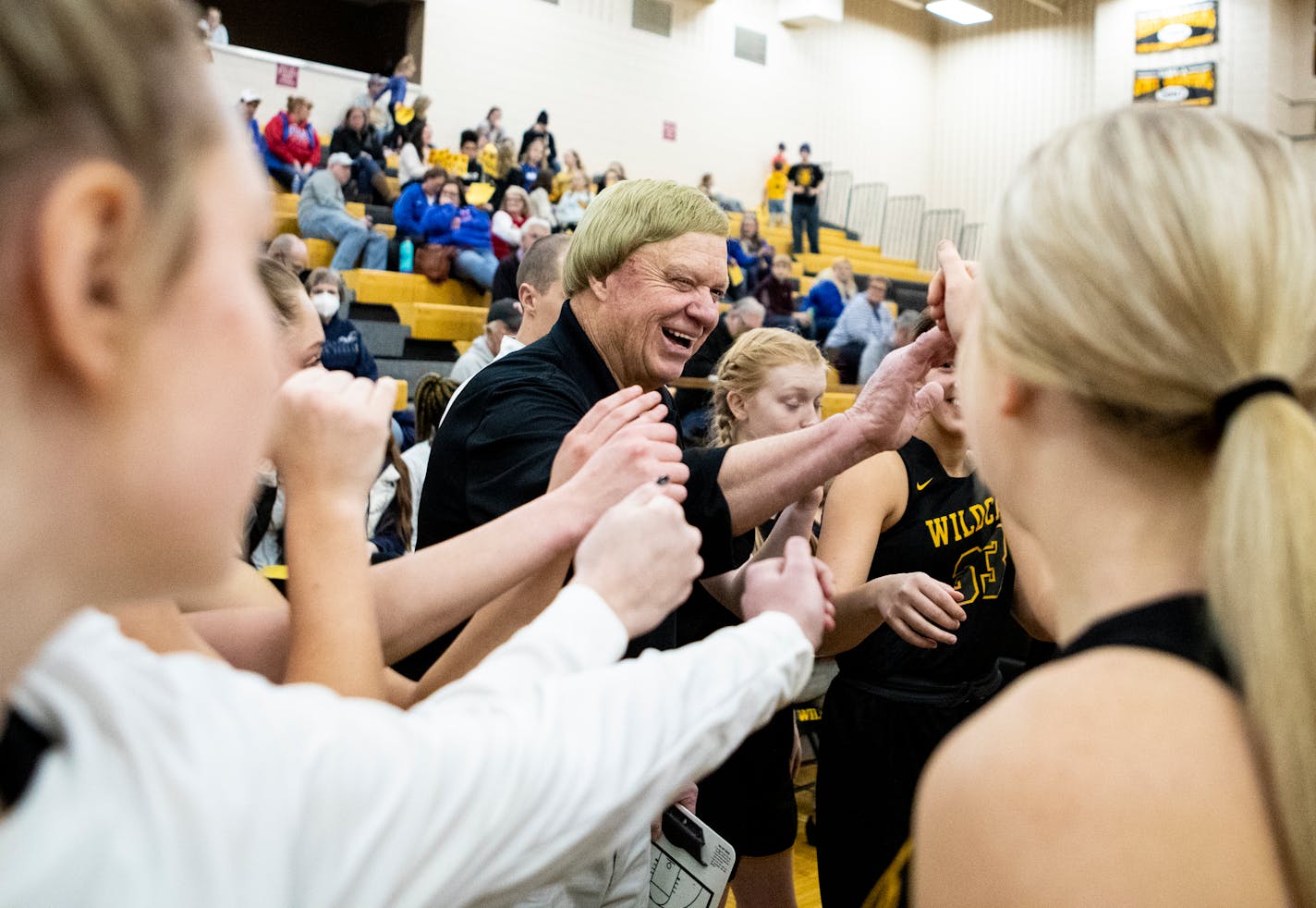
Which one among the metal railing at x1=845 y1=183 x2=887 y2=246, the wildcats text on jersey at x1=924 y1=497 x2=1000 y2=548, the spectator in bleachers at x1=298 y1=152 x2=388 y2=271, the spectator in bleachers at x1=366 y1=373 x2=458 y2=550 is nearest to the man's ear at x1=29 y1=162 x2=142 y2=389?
the wildcats text on jersey at x1=924 y1=497 x2=1000 y2=548

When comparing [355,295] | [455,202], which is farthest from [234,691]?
[455,202]

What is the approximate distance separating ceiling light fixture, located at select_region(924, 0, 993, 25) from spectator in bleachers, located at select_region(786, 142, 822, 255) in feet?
11.9

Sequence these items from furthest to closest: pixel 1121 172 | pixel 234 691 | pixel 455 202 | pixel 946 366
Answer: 1. pixel 455 202
2. pixel 946 366
3. pixel 1121 172
4. pixel 234 691

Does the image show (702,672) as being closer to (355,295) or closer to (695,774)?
(695,774)

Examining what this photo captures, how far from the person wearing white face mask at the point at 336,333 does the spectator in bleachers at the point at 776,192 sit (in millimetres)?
10779

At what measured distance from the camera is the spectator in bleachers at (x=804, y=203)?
623 inches

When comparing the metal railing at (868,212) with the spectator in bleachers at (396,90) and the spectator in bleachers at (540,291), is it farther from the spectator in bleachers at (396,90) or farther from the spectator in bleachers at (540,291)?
the spectator in bleachers at (540,291)

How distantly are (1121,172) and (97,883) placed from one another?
87 centimetres

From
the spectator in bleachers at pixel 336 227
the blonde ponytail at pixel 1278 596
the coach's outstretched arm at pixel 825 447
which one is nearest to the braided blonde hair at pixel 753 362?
the coach's outstretched arm at pixel 825 447

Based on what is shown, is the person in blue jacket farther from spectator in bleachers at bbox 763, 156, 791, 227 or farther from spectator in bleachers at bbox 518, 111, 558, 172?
spectator in bleachers at bbox 763, 156, 791, 227

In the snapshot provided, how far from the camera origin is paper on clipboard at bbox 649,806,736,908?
2039 mm

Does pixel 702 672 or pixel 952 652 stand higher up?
pixel 702 672

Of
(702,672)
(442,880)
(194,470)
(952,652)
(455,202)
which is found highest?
(455,202)

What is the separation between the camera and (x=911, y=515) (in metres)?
2.58
